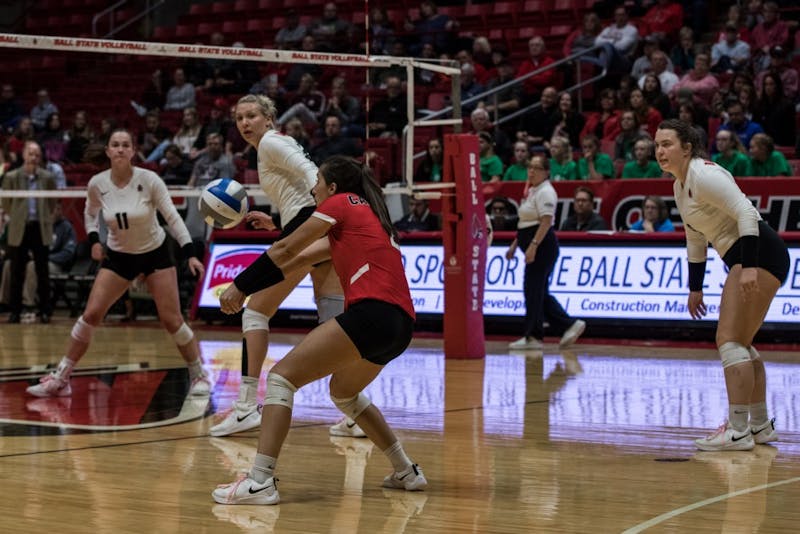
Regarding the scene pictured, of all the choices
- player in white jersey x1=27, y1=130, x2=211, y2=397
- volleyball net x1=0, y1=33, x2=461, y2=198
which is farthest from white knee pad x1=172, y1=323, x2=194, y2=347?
volleyball net x1=0, y1=33, x2=461, y2=198

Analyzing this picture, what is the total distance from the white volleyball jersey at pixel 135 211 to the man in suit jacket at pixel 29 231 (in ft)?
23.8

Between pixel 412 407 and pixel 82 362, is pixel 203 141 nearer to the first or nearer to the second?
pixel 82 362

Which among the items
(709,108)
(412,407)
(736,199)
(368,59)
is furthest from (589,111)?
(736,199)

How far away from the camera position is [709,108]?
16.3 metres

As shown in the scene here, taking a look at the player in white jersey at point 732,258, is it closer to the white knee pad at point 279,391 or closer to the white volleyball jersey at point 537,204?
the white knee pad at point 279,391

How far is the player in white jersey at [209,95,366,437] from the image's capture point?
7543mm

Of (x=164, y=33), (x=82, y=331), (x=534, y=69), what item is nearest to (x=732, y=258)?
(x=82, y=331)

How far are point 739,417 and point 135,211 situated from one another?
4.51 m

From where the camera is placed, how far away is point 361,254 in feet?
18.6

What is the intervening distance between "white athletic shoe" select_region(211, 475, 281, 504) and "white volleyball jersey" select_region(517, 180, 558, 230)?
7.84 meters

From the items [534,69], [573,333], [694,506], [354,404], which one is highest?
[534,69]

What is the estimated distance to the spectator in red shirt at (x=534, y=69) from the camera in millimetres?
18562

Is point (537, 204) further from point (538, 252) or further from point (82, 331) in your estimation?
point (82, 331)

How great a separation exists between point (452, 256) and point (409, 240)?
2.57m
